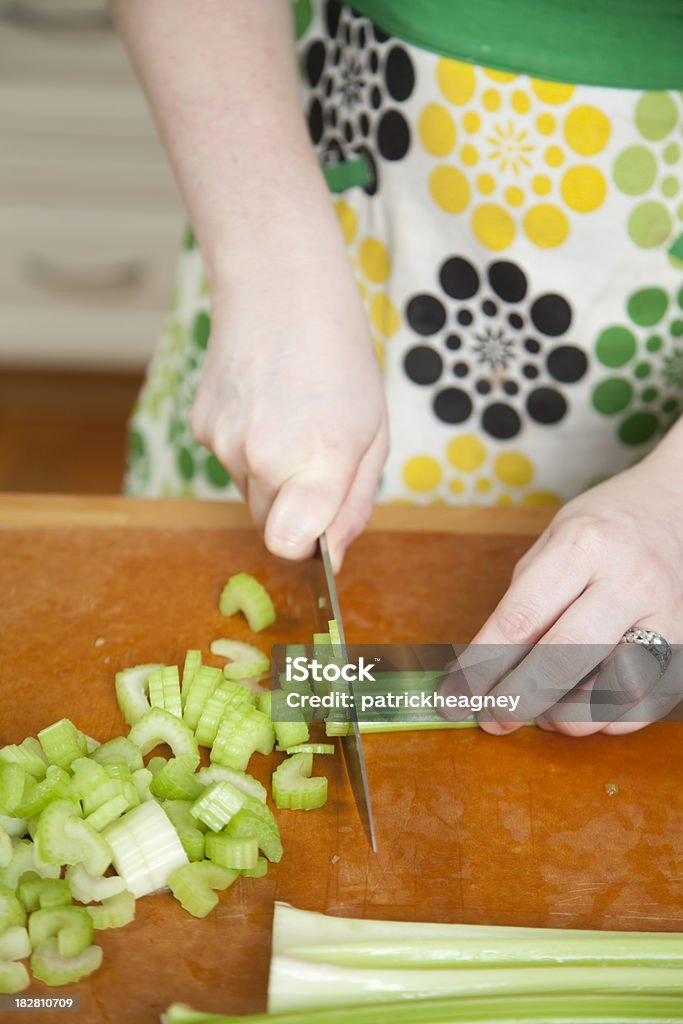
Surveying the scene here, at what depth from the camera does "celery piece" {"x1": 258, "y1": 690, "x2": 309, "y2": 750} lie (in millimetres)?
1061

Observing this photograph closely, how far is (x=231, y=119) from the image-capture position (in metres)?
1.23

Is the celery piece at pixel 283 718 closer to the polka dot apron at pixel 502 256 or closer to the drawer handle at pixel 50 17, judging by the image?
the polka dot apron at pixel 502 256

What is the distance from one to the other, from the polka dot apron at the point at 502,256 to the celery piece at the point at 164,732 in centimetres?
55

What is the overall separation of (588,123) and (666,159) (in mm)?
102

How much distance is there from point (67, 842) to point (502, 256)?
2.79ft

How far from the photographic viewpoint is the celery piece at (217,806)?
956 mm

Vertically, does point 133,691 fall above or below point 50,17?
below

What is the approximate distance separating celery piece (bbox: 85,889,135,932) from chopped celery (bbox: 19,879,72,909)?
22mm

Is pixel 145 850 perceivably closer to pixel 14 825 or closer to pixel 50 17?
pixel 14 825

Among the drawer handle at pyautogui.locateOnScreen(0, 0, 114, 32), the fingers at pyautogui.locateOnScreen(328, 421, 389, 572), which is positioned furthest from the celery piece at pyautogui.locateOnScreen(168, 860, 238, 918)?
the drawer handle at pyautogui.locateOnScreen(0, 0, 114, 32)

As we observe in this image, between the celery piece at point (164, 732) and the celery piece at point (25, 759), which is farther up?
the celery piece at point (25, 759)

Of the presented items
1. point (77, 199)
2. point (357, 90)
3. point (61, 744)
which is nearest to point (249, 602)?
point (61, 744)

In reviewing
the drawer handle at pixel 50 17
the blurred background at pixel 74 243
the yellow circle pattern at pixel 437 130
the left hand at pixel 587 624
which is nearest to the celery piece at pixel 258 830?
the left hand at pixel 587 624

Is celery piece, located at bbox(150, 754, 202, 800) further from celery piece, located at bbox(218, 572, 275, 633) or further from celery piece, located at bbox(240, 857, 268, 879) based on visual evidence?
celery piece, located at bbox(218, 572, 275, 633)
